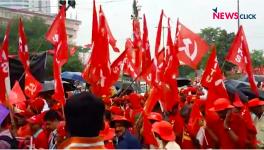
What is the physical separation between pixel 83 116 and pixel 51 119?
300 centimetres

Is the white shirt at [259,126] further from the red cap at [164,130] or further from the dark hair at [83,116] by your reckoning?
the dark hair at [83,116]

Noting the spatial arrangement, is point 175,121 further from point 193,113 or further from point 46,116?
point 46,116

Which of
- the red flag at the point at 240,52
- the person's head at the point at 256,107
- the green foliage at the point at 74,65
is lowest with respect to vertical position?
the green foliage at the point at 74,65

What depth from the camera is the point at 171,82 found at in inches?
264

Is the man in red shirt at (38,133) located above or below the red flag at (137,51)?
below

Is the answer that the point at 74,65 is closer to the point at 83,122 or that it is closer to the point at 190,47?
the point at 190,47

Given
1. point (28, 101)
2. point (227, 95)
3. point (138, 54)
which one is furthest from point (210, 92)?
point (138, 54)

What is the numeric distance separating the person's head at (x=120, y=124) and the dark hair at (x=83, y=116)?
2841 mm

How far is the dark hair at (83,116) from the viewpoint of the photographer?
2.64 metres

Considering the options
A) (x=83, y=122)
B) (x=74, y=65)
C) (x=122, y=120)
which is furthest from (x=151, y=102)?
(x=74, y=65)

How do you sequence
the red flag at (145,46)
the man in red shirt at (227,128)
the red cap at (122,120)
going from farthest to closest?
the red flag at (145,46)
the red cap at (122,120)
the man in red shirt at (227,128)

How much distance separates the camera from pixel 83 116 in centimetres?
264

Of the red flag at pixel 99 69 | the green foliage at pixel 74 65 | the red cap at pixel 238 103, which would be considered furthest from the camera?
the green foliage at pixel 74 65

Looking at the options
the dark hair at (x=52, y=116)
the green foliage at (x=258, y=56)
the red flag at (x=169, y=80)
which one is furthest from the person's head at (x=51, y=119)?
the green foliage at (x=258, y=56)
